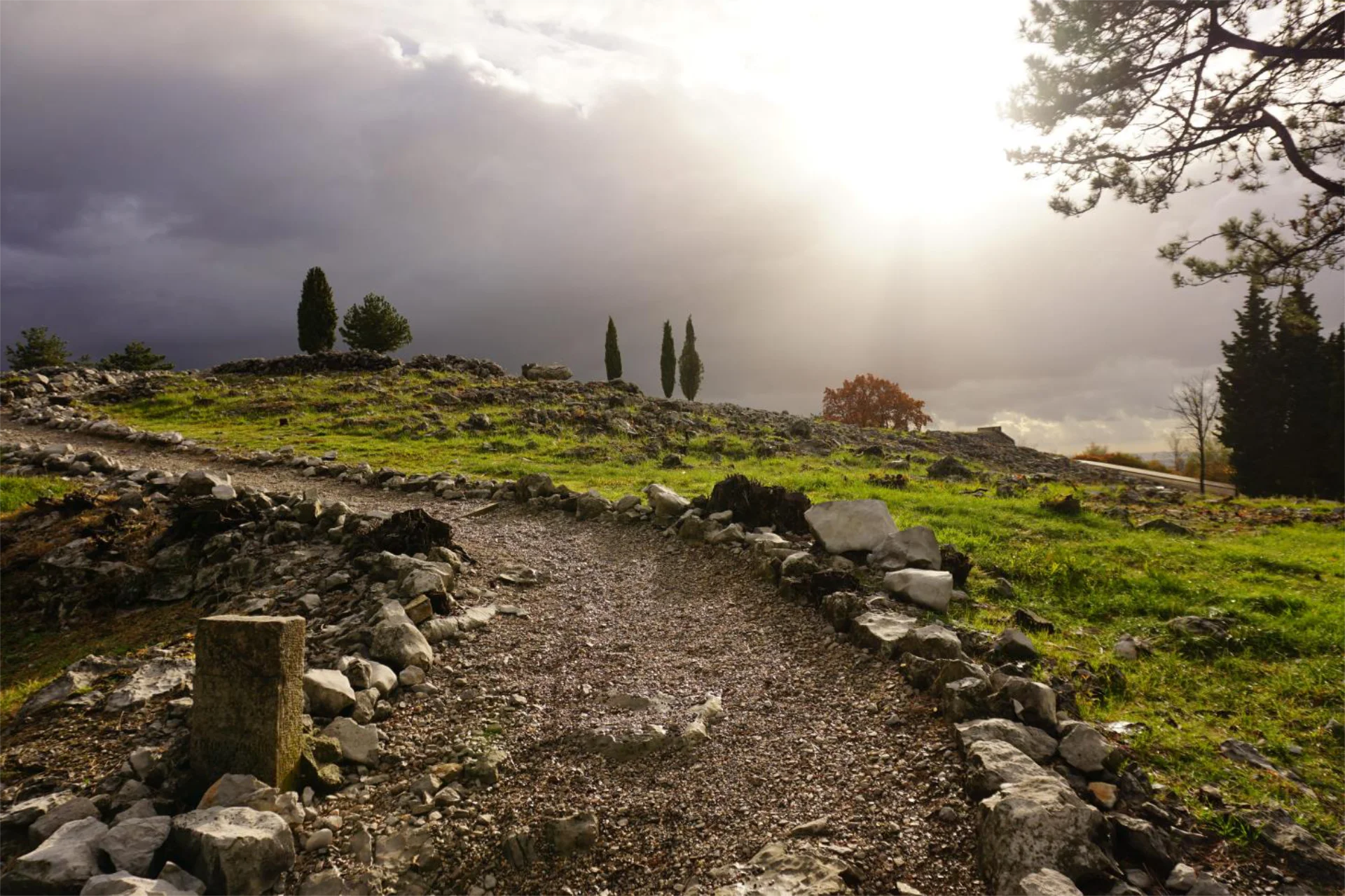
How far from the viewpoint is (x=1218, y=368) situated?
1677 inches

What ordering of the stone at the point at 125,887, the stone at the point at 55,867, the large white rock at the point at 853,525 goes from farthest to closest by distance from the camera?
the large white rock at the point at 853,525, the stone at the point at 55,867, the stone at the point at 125,887

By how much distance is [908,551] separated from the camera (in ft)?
28.0

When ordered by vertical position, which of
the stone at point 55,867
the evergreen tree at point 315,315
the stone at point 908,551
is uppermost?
the evergreen tree at point 315,315

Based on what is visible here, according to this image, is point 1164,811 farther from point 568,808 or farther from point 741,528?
point 741,528

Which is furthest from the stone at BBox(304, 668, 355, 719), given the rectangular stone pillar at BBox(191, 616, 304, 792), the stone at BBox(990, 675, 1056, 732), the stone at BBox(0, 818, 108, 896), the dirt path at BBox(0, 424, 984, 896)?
the stone at BBox(990, 675, 1056, 732)

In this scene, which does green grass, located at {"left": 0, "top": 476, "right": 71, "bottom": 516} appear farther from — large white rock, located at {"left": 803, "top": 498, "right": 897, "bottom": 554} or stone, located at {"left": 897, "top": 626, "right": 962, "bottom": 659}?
stone, located at {"left": 897, "top": 626, "right": 962, "bottom": 659}

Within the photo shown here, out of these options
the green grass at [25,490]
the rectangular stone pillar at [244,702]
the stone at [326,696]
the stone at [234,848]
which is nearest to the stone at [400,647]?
the stone at [326,696]

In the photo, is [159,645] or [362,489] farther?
[362,489]

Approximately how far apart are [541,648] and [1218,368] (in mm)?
52862

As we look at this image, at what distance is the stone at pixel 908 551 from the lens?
27.7 ft

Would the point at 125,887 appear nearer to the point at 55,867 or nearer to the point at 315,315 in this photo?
the point at 55,867

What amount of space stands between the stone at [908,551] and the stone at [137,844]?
24.9 feet

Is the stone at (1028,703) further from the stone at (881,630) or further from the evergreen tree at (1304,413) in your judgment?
the evergreen tree at (1304,413)

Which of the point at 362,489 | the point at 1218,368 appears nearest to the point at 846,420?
the point at 1218,368
